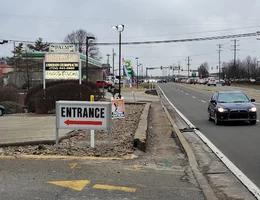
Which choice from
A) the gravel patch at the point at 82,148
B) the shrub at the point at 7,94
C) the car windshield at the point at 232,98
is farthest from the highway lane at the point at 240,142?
the shrub at the point at 7,94

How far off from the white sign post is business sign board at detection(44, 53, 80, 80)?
616 inches

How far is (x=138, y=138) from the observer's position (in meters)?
9.43

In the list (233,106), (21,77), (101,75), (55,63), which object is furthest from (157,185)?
(101,75)

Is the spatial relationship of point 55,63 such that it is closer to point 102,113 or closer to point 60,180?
point 102,113

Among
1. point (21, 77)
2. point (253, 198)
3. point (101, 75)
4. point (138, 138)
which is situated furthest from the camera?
point (101, 75)

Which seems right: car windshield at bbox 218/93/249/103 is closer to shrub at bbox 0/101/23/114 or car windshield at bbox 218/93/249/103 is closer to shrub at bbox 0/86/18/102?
shrub at bbox 0/101/23/114

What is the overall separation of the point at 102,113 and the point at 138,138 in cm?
127

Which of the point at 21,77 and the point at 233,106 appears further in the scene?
the point at 21,77

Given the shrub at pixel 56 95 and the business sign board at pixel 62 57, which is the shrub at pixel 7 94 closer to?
the business sign board at pixel 62 57

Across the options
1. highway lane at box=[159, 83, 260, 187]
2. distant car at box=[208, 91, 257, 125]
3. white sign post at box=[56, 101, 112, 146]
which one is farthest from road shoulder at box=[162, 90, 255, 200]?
distant car at box=[208, 91, 257, 125]

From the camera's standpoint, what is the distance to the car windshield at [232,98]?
1627 cm

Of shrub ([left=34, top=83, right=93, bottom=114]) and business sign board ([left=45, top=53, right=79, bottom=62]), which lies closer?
shrub ([left=34, top=83, right=93, bottom=114])

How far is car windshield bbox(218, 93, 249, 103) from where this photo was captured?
16.3 m

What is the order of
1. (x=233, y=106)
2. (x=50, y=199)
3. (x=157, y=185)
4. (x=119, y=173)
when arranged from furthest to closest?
(x=233, y=106) < (x=119, y=173) < (x=157, y=185) < (x=50, y=199)
